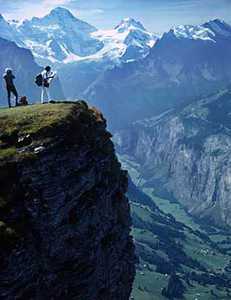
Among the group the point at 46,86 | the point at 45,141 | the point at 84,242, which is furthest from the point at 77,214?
the point at 46,86

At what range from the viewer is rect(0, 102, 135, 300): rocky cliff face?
57469mm

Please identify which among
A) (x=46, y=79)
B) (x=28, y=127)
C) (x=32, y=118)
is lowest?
(x=28, y=127)

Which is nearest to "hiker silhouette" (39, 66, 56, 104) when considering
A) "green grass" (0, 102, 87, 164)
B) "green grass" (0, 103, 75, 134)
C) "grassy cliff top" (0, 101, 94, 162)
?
"green grass" (0, 103, 75, 134)

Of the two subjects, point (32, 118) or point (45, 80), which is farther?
point (45, 80)

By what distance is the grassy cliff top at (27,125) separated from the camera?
207 feet

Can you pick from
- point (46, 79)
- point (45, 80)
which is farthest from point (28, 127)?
point (46, 79)

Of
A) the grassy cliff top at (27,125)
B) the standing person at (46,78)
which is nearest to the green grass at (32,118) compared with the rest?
the grassy cliff top at (27,125)

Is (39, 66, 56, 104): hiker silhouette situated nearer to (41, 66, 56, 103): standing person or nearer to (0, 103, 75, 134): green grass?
(41, 66, 56, 103): standing person

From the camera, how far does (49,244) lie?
197 feet

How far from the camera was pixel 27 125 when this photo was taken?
66.3 m

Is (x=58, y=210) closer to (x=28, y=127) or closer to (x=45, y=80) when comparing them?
(x=28, y=127)

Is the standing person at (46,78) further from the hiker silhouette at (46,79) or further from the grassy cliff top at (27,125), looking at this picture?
the grassy cliff top at (27,125)

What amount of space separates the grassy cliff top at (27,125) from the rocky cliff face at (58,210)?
0.09 metres

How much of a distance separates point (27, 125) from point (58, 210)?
10288mm
